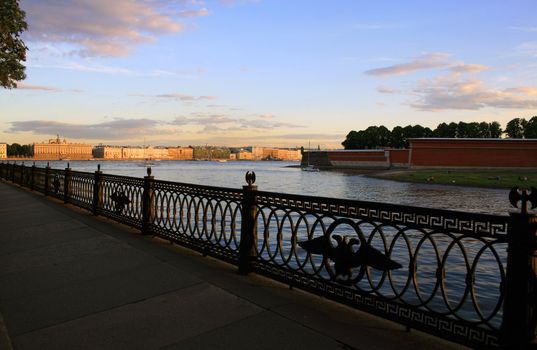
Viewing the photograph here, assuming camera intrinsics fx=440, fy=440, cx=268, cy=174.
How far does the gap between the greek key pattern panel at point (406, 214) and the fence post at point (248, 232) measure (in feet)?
1.42

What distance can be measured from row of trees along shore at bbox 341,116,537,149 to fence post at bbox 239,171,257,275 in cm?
11409

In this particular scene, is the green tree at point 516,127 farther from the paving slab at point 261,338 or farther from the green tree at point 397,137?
the paving slab at point 261,338

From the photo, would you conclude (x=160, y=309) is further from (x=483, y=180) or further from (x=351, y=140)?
(x=351, y=140)

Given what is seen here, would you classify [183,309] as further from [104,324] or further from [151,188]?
[151,188]

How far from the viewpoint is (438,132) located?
126 meters

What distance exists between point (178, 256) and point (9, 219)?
6703mm

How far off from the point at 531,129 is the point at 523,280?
123m

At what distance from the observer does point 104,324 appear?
156 inches

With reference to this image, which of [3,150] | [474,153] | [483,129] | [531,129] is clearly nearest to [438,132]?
[483,129]

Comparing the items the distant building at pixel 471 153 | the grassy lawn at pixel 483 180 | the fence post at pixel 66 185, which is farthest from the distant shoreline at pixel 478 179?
the fence post at pixel 66 185

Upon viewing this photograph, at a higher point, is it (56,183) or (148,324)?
(56,183)

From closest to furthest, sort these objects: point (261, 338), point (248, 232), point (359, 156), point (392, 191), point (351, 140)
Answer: point (261, 338) < point (248, 232) < point (392, 191) < point (359, 156) < point (351, 140)

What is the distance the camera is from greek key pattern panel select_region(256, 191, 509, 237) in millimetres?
3240

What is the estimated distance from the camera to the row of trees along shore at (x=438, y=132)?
116381 millimetres
